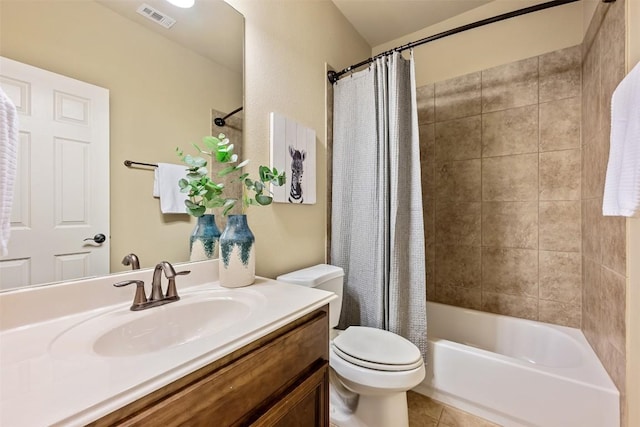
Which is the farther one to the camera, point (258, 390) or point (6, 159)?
point (258, 390)

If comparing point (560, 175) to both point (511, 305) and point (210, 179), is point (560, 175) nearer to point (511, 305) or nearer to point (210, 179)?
point (511, 305)

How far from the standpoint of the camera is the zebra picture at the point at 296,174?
1470 mm

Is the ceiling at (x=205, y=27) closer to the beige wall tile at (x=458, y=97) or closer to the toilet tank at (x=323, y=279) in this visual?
the toilet tank at (x=323, y=279)

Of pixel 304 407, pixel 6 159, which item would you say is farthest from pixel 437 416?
pixel 6 159

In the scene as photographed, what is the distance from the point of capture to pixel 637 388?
3.21 feet

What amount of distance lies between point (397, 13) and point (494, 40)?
73cm

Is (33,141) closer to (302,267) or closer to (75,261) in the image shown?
(75,261)

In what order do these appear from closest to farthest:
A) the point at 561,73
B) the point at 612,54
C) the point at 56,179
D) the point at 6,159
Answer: the point at 6,159 → the point at 56,179 → the point at 612,54 → the point at 561,73

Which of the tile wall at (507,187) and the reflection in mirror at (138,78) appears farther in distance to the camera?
the tile wall at (507,187)

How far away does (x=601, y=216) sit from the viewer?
51.9 inches

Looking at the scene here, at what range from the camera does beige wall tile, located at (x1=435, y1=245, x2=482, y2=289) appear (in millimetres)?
2004

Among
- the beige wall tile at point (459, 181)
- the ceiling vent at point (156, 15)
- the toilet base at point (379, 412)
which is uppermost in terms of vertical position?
the ceiling vent at point (156, 15)

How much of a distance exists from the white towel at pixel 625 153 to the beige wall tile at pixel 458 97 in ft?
3.99

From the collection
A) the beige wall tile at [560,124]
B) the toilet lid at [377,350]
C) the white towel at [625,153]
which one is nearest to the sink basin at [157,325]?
the toilet lid at [377,350]
